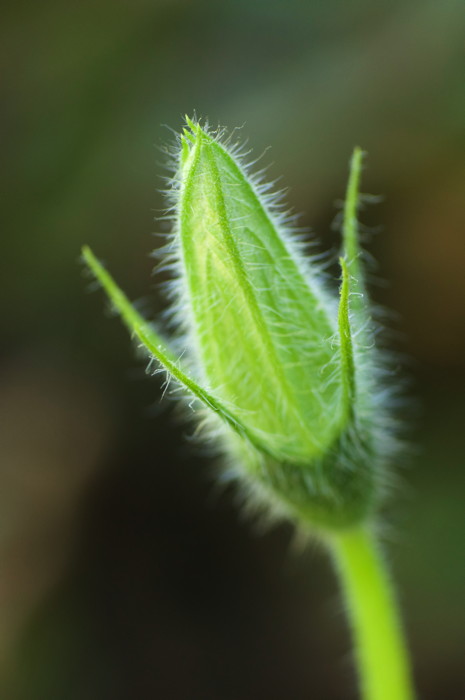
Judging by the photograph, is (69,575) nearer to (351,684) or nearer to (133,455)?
(133,455)

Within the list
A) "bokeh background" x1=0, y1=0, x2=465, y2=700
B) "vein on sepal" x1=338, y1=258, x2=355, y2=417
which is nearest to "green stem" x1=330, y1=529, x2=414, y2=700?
"vein on sepal" x1=338, y1=258, x2=355, y2=417

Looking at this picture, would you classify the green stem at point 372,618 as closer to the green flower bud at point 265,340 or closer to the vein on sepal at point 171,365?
the green flower bud at point 265,340

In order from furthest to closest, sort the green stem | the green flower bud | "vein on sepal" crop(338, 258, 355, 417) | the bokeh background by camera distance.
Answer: the bokeh background → the green stem → the green flower bud → "vein on sepal" crop(338, 258, 355, 417)

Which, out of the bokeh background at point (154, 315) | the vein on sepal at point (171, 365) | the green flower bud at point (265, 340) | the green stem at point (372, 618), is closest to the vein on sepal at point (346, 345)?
the green flower bud at point (265, 340)

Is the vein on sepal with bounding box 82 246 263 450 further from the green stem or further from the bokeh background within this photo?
the bokeh background

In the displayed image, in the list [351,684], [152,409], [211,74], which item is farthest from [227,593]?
[211,74]
